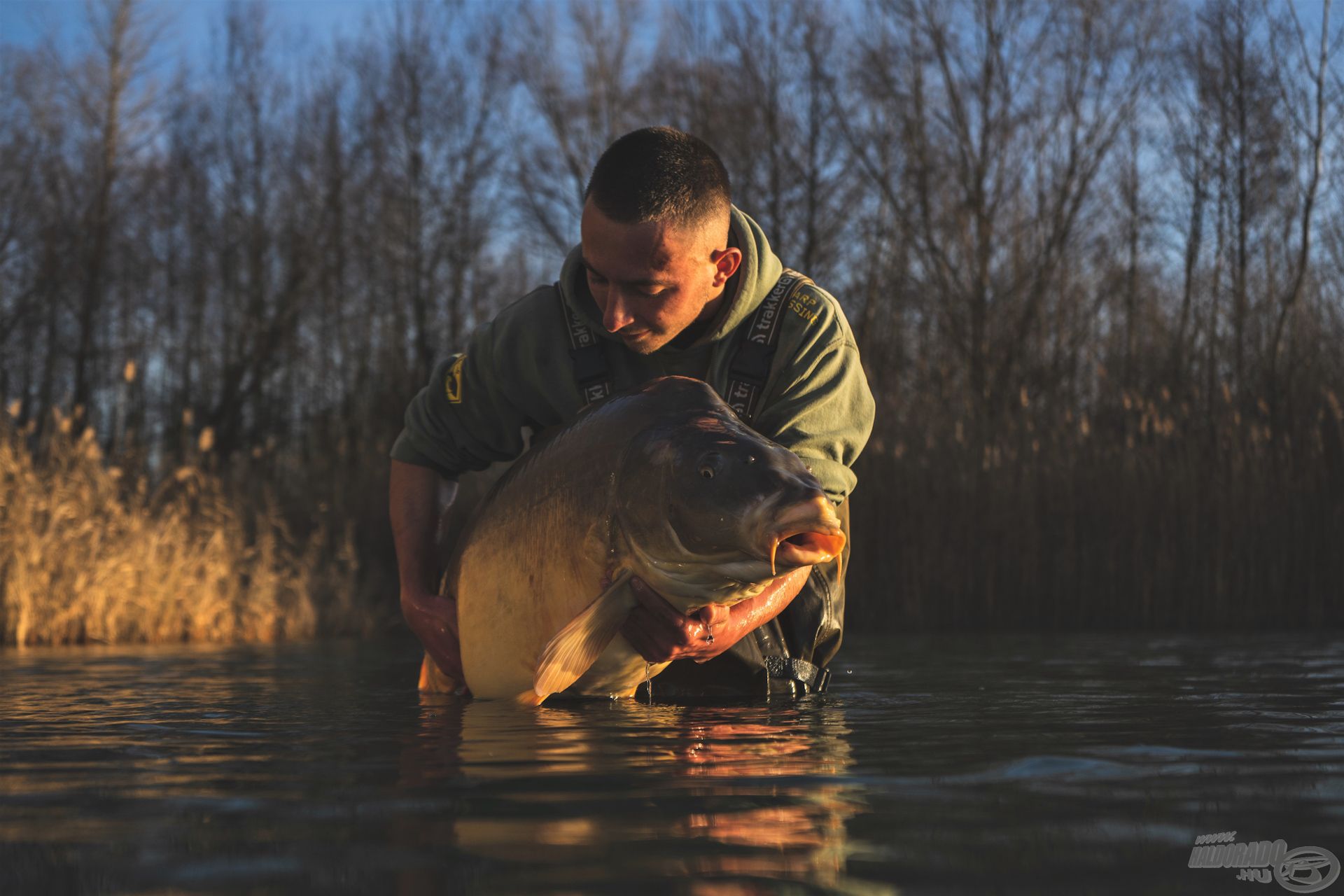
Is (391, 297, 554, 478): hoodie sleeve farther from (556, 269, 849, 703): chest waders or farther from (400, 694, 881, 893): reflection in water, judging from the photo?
(400, 694, 881, 893): reflection in water

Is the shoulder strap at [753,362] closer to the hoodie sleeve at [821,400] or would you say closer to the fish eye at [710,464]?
the hoodie sleeve at [821,400]

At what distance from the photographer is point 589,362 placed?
4121mm

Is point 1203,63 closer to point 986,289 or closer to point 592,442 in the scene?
point 986,289

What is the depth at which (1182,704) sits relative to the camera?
398cm

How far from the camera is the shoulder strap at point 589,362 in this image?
4117mm

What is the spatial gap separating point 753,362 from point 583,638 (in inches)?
46.9

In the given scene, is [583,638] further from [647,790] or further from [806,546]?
[647,790]

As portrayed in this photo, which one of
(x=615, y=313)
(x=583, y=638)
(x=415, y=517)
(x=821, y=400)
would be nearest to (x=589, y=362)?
(x=615, y=313)

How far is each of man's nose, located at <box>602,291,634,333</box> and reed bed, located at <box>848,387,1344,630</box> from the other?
297 inches

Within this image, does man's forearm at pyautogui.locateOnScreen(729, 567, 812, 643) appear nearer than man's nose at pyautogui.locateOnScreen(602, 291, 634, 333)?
Yes

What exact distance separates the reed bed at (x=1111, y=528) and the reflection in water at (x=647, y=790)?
7.52 metres

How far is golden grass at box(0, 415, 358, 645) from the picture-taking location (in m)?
9.55

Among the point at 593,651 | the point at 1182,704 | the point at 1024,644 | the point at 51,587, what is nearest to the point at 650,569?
the point at 593,651

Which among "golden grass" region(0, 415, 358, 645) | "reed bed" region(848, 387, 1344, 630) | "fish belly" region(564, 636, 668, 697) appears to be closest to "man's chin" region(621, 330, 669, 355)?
"fish belly" region(564, 636, 668, 697)
